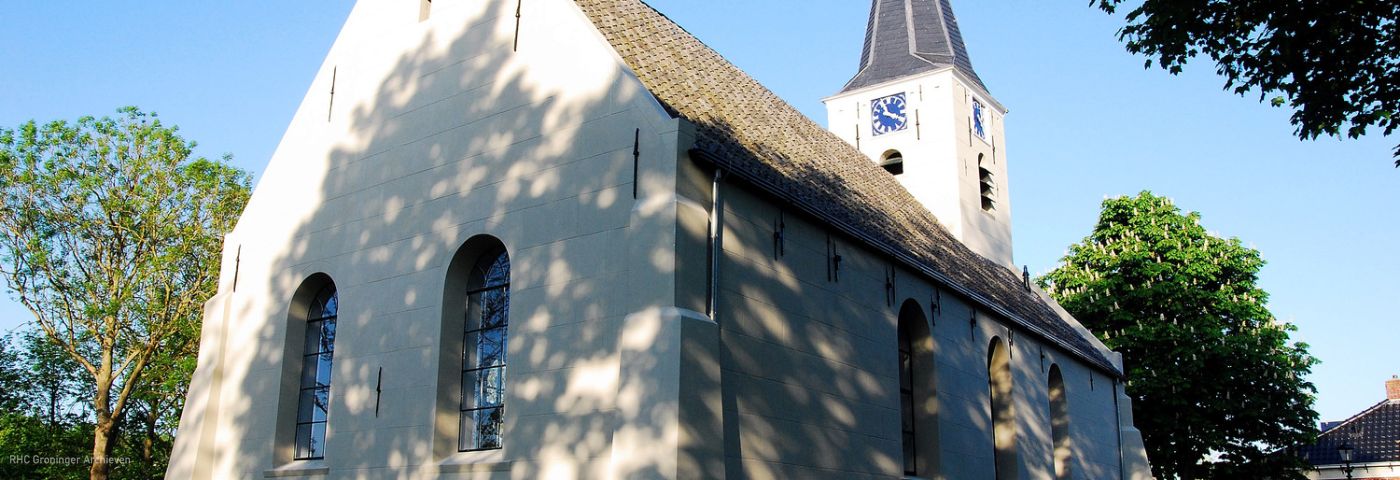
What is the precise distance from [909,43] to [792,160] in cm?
1448

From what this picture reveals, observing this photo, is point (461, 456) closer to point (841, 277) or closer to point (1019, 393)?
point (841, 277)

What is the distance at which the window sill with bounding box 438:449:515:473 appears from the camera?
11.2 m

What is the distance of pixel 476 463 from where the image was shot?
11.3 metres

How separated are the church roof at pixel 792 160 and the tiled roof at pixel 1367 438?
19798 mm

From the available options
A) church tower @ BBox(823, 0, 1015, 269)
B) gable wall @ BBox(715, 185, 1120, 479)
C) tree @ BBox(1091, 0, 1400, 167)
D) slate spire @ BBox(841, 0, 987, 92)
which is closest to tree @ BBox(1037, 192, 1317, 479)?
church tower @ BBox(823, 0, 1015, 269)

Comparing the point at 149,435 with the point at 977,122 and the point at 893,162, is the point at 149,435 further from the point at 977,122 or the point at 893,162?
the point at 977,122

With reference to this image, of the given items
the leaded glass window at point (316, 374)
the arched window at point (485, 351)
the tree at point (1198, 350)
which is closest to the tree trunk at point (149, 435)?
the leaded glass window at point (316, 374)

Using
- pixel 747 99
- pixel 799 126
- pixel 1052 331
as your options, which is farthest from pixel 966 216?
A: pixel 747 99

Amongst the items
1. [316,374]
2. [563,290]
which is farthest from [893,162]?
[563,290]

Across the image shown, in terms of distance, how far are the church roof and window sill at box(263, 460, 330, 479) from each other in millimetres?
6139

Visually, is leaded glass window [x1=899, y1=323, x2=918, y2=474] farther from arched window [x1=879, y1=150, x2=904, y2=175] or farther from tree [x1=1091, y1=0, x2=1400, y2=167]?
arched window [x1=879, y1=150, x2=904, y2=175]

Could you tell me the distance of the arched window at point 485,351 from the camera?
1201cm

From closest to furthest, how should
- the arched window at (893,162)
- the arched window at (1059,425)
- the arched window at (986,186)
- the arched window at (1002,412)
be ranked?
the arched window at (1002,412), the arched window at (1059,425), the arched window at (893,162), the arched window at (986,186)

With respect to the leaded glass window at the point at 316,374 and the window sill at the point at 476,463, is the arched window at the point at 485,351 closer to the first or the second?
the window sill at the point at 476,463
